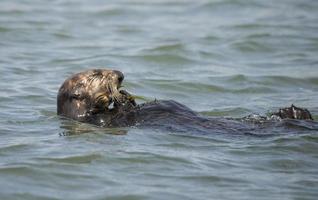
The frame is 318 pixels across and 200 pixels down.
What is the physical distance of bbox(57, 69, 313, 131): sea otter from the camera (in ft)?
24.0

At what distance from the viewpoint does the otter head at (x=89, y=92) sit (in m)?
7.59

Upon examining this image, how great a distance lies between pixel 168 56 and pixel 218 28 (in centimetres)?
253

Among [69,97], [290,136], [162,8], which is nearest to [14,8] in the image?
[162,8]

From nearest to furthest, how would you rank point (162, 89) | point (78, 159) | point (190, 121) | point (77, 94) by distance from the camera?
point (78, 159) → point (190, 121) → point (77, 94) → point (162, 89)

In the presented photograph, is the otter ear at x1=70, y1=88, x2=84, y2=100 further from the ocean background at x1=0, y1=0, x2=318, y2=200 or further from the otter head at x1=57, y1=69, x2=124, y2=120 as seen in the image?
the ocean background at x1=0, y1=0, x2=318, y2=200

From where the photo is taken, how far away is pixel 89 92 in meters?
7.63

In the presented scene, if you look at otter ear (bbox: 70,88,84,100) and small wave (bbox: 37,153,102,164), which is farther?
otter ear (bbox: 70,88,84,100)

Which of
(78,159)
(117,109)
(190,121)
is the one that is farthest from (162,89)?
(78,159)

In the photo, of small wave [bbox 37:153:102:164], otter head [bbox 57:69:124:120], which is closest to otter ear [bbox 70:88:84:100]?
otter head [bbox 57:69:124:120]

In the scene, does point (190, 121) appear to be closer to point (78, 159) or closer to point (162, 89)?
point (78, 159)

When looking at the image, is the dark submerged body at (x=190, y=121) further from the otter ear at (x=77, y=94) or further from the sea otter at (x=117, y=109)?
the otter ear at (x=77, y=94)

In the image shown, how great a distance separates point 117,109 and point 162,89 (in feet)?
7.86

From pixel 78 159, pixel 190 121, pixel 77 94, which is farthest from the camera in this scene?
pixel 77 94

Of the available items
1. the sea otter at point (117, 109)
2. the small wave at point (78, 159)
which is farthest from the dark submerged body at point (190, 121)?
the small wave at point (78, 159)
